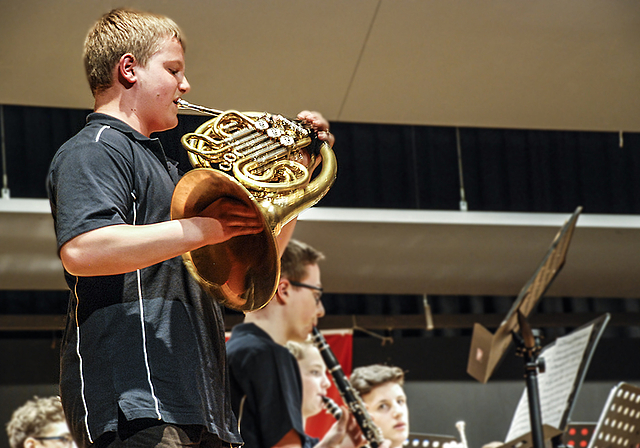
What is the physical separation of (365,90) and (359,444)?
216 cm

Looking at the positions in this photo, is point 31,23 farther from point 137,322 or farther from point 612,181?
point 612,181

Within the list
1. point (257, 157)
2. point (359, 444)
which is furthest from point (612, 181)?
point (257, 157)

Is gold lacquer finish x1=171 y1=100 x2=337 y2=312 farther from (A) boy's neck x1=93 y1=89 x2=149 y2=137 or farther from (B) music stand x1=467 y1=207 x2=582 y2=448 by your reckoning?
(B) music stand x1=467 y1=207 x2=582 y2=448

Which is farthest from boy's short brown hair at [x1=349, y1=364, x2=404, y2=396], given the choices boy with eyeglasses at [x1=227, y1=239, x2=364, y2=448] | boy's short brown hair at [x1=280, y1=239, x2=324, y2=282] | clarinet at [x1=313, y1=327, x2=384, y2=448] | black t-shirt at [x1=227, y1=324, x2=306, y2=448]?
black t-shirt at [x1=227, y1=324, x2=306, y2=448]

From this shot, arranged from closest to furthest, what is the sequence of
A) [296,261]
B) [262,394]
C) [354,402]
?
[262,394]
[296,261]
[354,402]

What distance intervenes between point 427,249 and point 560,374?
8.58 ft

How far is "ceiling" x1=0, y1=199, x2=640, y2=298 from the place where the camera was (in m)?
5.29

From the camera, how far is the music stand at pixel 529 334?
2834 mm

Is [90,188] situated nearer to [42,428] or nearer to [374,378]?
[42,428]

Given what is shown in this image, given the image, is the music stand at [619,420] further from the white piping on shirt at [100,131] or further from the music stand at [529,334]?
the white piping on shirt at [100,131]

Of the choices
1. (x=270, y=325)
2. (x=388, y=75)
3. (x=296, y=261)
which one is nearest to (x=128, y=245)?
(x=270, y=325)

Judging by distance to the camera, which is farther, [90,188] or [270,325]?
[270,325]

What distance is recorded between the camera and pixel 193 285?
141cm

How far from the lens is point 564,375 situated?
3.17 meters
